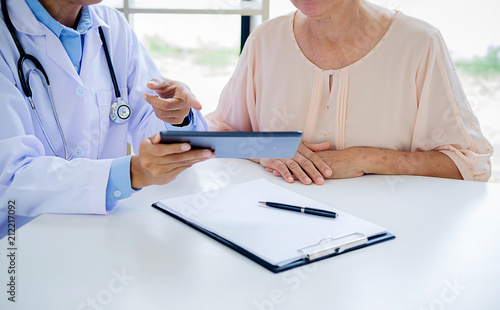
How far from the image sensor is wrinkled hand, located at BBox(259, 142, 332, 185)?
132cm

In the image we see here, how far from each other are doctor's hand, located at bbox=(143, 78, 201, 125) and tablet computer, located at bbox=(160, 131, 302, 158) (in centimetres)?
A: 29

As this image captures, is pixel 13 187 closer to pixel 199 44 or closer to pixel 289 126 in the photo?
pixel 289 126

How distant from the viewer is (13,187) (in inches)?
42.5

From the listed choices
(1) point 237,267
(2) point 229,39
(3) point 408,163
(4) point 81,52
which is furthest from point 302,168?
(2) point 229,39

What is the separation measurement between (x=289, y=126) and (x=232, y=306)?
1.02 metres

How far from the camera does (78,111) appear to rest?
138cm

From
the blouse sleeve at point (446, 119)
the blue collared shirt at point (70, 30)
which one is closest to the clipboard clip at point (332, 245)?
the blouse sleeve at point (446, 119)

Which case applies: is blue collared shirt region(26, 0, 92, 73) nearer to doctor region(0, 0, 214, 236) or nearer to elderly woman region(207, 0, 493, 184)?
doctor region(0, 0, 214, 236)

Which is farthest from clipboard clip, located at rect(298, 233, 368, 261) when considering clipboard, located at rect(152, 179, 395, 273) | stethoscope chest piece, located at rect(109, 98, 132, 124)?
stethoscope chest piece, located at rect(109, 98, 132, 124)

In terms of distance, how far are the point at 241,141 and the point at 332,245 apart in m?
0.26

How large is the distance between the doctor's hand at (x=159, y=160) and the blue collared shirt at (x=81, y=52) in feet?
0.07

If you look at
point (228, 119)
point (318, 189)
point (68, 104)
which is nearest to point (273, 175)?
point (318, 189)

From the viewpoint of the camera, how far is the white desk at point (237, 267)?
2.44 ft

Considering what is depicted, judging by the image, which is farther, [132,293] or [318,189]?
[318,189]
